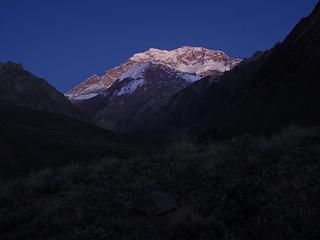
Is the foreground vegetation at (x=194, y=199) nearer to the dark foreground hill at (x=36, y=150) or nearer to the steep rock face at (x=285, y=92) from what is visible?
the steep rock face at (x=285, y=92)

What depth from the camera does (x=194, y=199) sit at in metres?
10.1

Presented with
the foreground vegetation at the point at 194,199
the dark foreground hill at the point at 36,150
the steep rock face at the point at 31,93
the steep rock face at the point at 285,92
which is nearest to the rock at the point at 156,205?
the foreground vegetation at the point at 194,199

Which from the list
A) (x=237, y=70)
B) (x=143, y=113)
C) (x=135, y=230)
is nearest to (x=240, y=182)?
(x=135, y=230)

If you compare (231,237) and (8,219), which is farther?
(8,219)

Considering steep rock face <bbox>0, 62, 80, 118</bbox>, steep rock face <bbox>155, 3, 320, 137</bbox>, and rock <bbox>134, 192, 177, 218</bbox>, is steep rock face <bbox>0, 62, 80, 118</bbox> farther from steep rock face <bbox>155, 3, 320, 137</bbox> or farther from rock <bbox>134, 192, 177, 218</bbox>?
rock <bbox>134, 192, 177, 218</bbox>

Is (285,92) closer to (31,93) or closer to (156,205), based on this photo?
(156,205)

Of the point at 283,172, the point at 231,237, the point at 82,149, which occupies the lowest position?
the point at 231,237

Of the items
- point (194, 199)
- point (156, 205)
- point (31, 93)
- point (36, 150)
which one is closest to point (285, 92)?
point (36, 150)

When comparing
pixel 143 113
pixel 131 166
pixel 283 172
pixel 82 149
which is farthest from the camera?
pixel 143 113

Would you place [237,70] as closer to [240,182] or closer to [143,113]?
[143,113]

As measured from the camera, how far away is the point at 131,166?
53.1 ft

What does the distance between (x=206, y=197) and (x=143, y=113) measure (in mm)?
169389

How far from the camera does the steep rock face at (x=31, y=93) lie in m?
134

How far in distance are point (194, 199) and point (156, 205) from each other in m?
0.77
